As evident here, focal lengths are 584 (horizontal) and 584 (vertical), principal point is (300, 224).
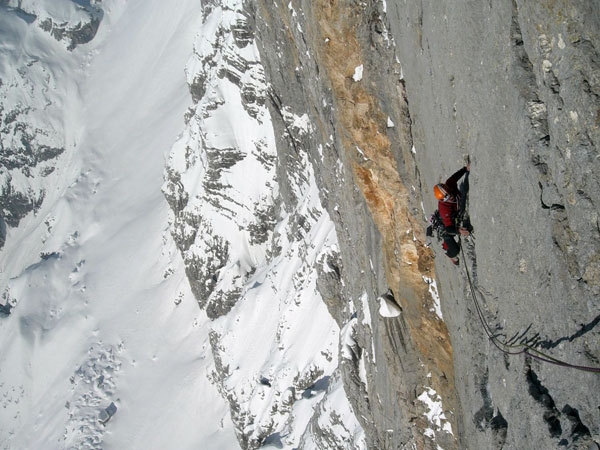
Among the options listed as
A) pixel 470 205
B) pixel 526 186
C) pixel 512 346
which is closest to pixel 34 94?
pixel 470 205

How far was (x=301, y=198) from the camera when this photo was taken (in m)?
39.2

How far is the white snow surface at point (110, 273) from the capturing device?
57750 millimetres

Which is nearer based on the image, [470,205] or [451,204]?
[470,205]

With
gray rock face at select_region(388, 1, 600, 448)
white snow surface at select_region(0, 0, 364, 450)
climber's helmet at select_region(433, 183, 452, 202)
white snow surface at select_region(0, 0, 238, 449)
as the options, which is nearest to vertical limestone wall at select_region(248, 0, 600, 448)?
gray rock face at select_region(388, 1, 600, 448)

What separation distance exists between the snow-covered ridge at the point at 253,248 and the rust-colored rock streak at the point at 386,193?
38.1ft

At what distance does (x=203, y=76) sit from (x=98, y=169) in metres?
37.2

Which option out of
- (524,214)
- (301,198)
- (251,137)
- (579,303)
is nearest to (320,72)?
(524,214)

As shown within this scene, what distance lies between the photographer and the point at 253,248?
53281 millimetres

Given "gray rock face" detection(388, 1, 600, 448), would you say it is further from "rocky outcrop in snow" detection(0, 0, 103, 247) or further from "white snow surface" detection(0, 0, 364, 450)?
"rocky outcrop in snow" detection(0, 0, 103, 247)

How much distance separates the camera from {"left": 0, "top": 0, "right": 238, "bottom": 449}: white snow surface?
2274 inches

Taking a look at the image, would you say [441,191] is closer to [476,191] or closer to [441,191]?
[441,191]

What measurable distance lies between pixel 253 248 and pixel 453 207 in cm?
4507

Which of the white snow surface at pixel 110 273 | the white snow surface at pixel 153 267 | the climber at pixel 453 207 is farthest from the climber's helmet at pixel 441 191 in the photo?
the white snow surface at pixel 110 273

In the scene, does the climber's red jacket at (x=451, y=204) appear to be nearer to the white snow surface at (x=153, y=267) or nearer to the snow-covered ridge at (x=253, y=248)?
the white snow surface at (x=153, y=267)
